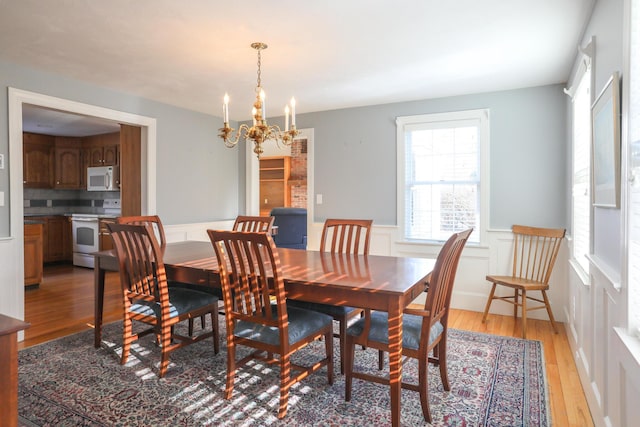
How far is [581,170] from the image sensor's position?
9.62 feet

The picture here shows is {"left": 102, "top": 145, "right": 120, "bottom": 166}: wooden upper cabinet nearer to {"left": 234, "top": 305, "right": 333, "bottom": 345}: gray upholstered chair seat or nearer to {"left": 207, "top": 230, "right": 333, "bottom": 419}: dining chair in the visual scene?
{"left": 207, "top": 230, "right": 333, "bottom": 419}: dining chair

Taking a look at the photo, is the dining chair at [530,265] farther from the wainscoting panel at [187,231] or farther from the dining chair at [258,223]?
the wainscoting panel at [187,231]

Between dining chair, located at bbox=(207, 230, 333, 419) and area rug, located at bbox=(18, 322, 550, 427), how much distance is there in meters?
0.18

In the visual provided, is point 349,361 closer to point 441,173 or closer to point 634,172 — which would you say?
point 634,172

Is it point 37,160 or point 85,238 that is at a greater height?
point 37,160

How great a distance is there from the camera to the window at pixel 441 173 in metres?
4.12

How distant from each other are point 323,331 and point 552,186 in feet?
9.47

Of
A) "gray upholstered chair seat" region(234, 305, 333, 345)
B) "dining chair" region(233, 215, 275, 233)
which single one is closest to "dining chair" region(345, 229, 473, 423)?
"gray upholstered chair seat" region(234, 305, 333, 345)

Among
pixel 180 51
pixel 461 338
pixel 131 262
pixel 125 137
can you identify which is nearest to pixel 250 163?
pixel 125 137

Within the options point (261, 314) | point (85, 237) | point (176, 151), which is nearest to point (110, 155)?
point (85, 237)

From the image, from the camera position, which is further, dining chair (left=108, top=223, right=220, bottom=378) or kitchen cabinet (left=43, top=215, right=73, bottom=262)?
kitchen cabinet (left=43, top=215, right=73, bottom=262)

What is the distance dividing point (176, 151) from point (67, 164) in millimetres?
3707

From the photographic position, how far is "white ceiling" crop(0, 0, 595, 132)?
2324 mm

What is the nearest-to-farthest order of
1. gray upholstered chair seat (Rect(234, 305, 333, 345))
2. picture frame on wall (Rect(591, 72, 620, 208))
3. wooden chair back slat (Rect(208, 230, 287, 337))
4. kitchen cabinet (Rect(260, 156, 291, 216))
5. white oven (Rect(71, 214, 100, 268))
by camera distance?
picture frame on wall (Rect(591, 72, 620, 208)) < wooden chair back slat (Rect(208, 230, 287, 337)) < gray upholstered chair seat (Rect(234, 305, 333, 345)) < white oven (Rect(71, 214, 100, 268)) < kitchen cabinet (Rect(260, 156, 291, 216))
